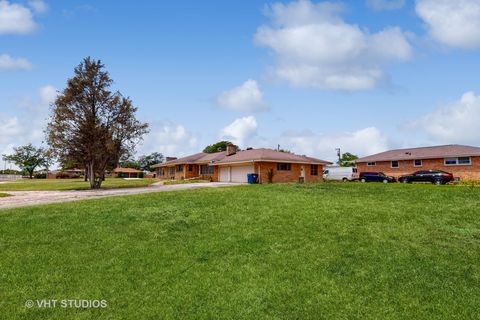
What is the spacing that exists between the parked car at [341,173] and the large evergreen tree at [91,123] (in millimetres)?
30072

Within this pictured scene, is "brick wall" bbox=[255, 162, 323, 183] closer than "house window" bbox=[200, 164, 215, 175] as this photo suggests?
Yes

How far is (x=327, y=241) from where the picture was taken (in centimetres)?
1174

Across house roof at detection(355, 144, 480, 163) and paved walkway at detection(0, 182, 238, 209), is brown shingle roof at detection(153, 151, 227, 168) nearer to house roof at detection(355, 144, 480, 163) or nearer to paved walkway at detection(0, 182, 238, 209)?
house roof at detection(355, 144, 480, 163)

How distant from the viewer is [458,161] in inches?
1706

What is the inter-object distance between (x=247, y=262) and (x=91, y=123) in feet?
112

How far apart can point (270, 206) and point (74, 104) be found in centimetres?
3022

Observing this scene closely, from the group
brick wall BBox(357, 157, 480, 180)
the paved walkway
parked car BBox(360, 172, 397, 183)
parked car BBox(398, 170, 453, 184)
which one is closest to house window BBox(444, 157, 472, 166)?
brick wall BBox(357, 157, 480, 180)

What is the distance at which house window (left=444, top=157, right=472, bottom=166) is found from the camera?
4244 cm

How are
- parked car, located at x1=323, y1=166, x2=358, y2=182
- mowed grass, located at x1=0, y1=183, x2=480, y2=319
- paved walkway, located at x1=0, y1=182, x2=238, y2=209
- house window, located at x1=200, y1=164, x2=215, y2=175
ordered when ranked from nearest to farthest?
mowed grass, located at x1=0, y1=183, x2=480, y2=319 → paved walkway, located at x1=0, y1=182, x2=238, y2=209 → house window, located at x1=200, y1=164, x2=215, y2=175 → parked car, located at x1=323, y1=166, x2=358, y2=182

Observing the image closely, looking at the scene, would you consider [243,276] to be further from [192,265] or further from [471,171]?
[471,171]

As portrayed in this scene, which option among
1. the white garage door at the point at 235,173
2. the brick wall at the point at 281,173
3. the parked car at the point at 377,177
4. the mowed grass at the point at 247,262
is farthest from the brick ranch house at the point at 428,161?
the mowed grass at the point at 247,262

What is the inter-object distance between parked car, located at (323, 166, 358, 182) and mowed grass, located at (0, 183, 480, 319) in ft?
129

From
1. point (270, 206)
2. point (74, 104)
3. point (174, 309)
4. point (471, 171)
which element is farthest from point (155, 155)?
point (174, 309)

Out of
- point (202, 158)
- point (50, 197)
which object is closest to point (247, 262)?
point (50, 197)
